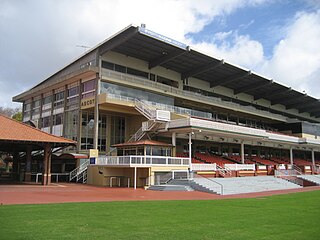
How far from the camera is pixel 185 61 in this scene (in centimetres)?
4100

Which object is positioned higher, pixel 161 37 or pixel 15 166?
pixel 161 37

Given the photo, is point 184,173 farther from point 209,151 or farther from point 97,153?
point 209,151

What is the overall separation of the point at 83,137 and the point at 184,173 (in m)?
12.7

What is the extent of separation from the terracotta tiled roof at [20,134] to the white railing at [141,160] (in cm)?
376

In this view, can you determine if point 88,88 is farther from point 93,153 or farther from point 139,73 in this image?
point 93,153

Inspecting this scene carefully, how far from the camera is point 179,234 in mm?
8680

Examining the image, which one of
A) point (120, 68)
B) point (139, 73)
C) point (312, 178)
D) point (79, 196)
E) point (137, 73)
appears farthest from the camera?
point (312, 178)

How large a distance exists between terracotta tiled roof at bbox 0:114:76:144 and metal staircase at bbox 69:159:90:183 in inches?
225

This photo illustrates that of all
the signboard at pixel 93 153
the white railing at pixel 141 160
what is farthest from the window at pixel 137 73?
the white railing at pixel 141 160

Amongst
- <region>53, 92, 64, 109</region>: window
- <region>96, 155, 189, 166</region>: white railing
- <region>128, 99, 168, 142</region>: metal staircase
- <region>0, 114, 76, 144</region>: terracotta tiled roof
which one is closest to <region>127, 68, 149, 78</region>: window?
<region>128, 99, 168, 142</region>: metal staircase

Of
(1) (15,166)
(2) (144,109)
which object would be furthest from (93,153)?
(1) (15,166)

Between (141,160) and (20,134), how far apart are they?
32.3ft

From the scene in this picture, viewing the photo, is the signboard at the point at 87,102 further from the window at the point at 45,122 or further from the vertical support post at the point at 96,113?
the window at the point at 45,122

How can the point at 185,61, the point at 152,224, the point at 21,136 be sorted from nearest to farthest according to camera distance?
the point at 152,224
the point at 21,136
the point at 185,61
